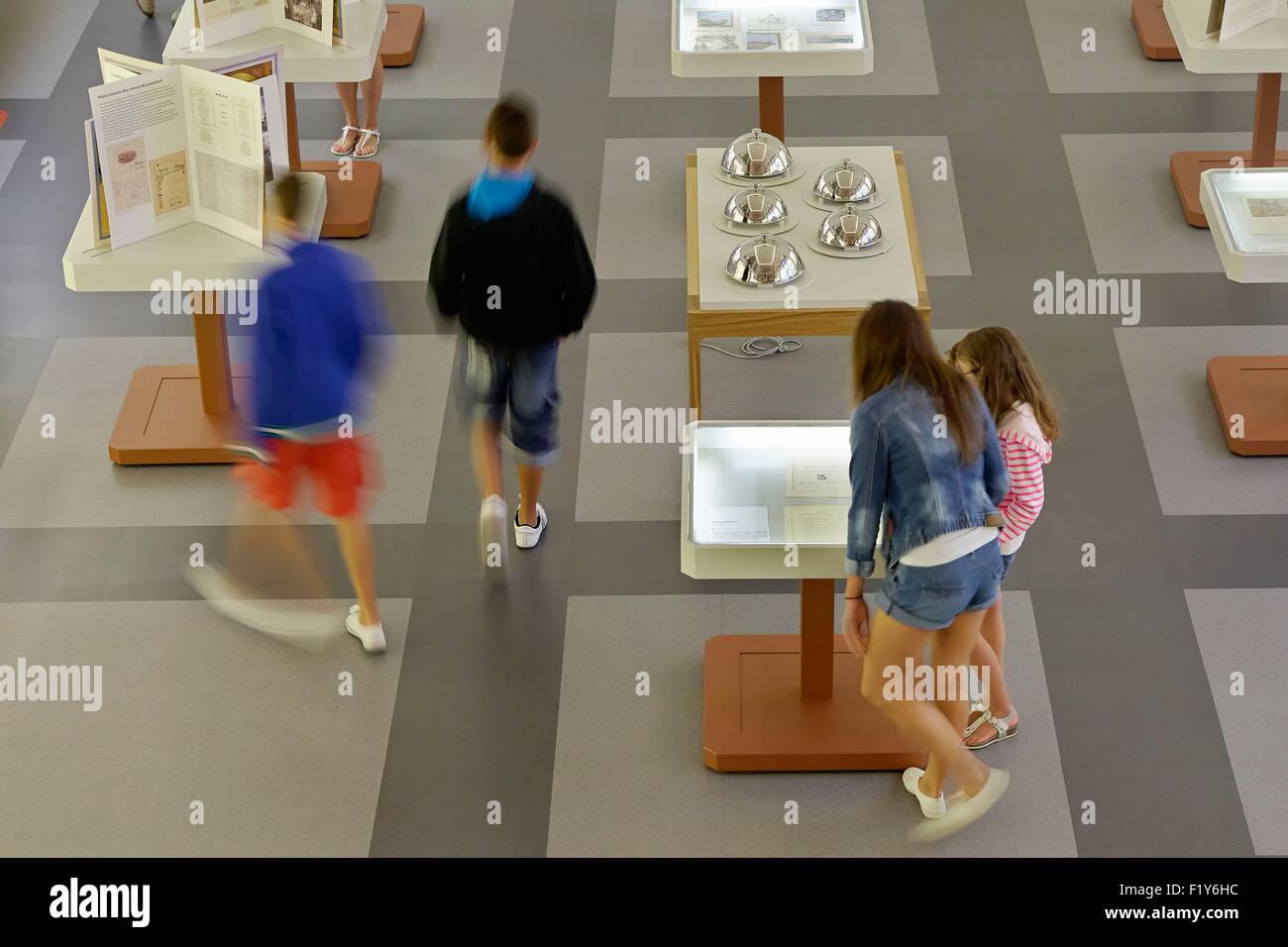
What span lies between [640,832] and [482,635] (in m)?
0.96

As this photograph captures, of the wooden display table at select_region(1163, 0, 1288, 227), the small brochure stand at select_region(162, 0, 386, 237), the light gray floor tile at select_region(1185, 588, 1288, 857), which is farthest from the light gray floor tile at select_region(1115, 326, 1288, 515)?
the small brochure stand at select_region(162, 0, 386, 237)

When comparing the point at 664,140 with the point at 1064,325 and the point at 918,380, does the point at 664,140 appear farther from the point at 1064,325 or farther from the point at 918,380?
the point at 918,380

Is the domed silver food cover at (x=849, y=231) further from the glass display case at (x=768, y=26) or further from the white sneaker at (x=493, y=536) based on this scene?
the white sneaker at (x=493, y=536)

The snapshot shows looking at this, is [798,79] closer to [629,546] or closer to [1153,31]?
[1153,31]

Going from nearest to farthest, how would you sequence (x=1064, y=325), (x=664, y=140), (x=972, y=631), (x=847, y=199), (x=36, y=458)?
(x=972, y=631) → (x=847, y=199) → (x=36, y=458) → (x=1064, y=325) → (x=664, y=140)

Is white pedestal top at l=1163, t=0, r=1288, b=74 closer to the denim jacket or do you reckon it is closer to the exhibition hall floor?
the exhibition hall floor

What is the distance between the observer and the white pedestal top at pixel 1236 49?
19.1 ft

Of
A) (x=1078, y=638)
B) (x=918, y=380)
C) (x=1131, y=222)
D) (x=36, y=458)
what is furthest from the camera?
(x=1131, y=222)

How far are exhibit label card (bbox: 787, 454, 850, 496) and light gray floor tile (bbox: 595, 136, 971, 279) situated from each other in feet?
7.52

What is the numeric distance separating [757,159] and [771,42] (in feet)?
2.50

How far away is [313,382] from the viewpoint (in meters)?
4.57

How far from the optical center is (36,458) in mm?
5902

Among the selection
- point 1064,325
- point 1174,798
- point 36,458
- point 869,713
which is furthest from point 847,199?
point 36,458

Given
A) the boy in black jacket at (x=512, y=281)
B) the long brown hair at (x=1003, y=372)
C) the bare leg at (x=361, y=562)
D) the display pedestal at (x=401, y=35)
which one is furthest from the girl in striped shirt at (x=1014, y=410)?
the display pedestal at (x=401, y=35)
